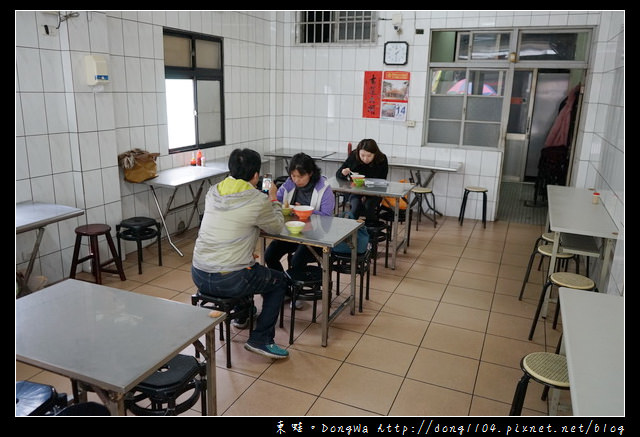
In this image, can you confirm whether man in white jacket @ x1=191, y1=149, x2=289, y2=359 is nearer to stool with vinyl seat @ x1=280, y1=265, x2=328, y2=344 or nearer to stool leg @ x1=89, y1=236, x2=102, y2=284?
stool with vinyl seat @ x1=280, y1=265, x2=328, y2=344

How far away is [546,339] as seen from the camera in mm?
3580

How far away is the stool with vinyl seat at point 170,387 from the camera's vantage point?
2.05 meters

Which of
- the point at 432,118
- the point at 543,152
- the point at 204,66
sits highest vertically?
the point at 204,66

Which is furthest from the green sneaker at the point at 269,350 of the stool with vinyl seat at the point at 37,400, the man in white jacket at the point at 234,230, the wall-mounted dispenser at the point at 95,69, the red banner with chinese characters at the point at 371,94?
the red banner with chinese characters at the point at 371,94

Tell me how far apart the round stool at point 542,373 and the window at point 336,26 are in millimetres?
5404

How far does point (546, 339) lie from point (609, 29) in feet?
11.8

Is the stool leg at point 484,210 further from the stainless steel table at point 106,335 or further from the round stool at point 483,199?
the stainless steel table at point 106,335

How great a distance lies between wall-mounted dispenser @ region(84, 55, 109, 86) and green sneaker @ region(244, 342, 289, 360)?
8.80ft

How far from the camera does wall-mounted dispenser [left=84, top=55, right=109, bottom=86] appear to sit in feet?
13.7

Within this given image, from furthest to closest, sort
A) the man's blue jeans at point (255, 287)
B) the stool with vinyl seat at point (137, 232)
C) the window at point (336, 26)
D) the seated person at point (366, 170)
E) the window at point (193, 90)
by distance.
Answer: the window at point (336, 26) < the window at point (193, 90) < the seated person at point (366, 170) < the stool with vinyl seat at point (137, 232) < the man's blue jeans at point (255, 287)

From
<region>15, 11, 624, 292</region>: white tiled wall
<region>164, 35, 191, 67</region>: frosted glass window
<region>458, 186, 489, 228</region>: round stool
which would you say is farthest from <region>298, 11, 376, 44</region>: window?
<region>458, 186, 489, 228</region>: round stool

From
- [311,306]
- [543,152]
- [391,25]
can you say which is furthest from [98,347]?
[543,152]

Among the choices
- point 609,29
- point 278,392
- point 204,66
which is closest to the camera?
point 278,392
